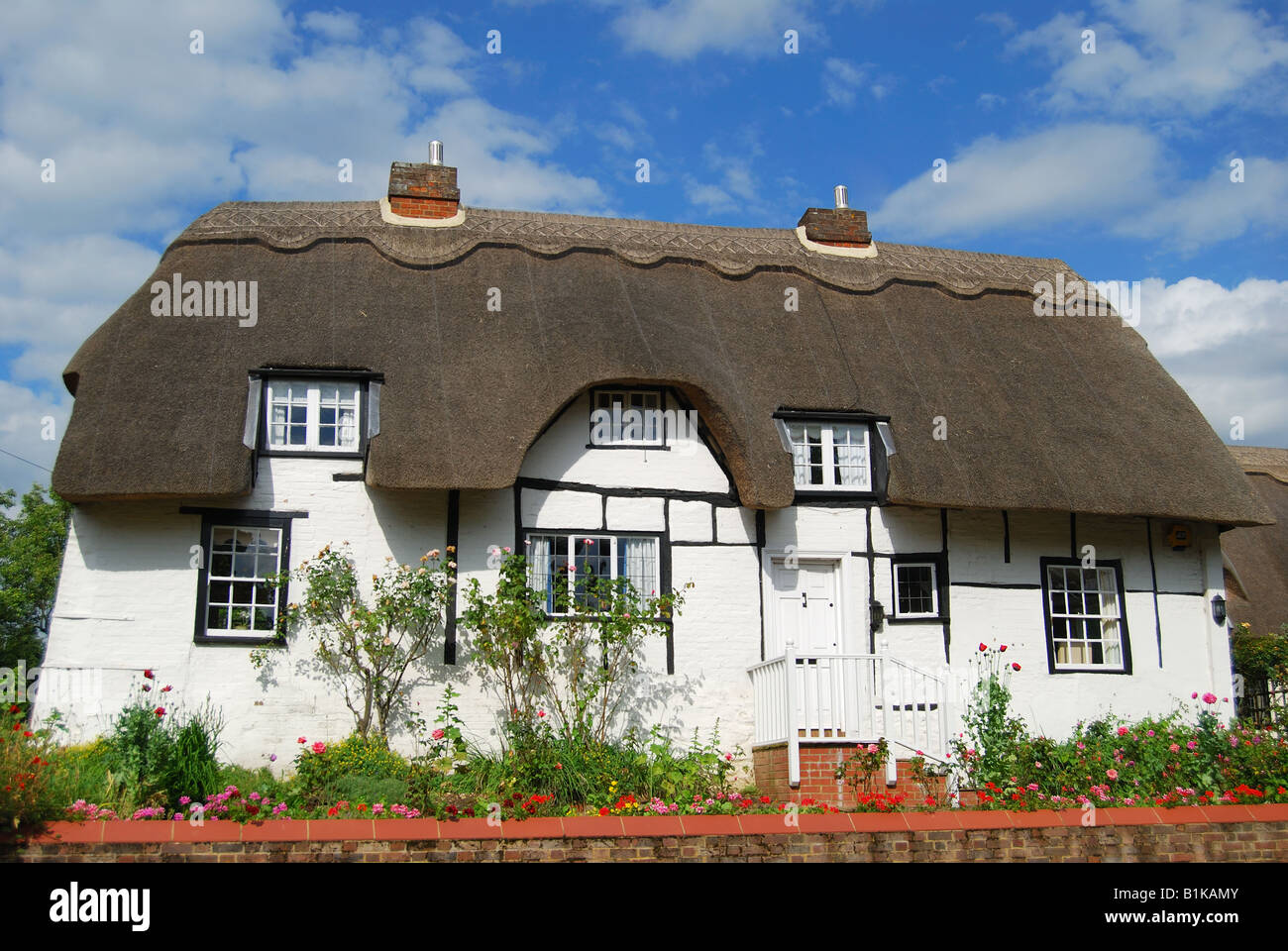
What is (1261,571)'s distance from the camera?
1738 centimetres

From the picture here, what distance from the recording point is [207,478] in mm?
11281

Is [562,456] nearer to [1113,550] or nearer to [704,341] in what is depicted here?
[704,341]

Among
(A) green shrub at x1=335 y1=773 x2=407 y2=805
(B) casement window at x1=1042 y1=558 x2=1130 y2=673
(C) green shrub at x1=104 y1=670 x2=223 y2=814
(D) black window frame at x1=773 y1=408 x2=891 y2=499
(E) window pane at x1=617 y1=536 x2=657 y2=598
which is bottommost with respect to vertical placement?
(A) green shrub at x1=335 y1=773 x2=407 y2=805

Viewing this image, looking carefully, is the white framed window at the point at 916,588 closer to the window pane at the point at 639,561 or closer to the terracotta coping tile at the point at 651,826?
the window pane at the point at 639,561

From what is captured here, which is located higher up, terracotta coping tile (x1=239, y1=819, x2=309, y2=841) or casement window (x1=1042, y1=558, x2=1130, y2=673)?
casement window (x1=1042, y1=558, x2=1130, y2=673)

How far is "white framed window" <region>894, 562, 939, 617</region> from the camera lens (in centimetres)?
1348

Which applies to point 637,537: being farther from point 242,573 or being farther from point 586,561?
point 242,573

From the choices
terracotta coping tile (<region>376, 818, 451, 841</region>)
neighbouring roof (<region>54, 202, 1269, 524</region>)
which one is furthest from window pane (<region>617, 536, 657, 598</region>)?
terracotta coping tile (<region>376, 818, 451, 841</region>)

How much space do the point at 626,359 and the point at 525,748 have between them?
4.25m

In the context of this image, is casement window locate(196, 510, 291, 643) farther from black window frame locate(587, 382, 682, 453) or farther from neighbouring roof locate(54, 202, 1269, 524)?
black window frame locate(587, 382, 682, 453)

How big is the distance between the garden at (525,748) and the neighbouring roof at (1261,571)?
4.18m

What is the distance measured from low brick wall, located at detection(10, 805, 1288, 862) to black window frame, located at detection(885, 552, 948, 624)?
484 centimetres

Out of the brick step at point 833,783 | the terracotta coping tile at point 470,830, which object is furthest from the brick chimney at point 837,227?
the terracotta coping tile at point 470,830

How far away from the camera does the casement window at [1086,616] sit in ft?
45.4
